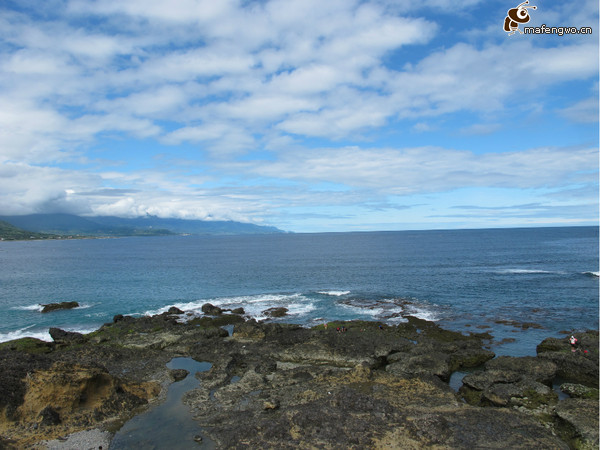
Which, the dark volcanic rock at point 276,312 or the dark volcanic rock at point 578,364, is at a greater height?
the dark volcanic rock at point 578,364

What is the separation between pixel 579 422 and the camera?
19.1 m

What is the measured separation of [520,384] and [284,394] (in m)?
15.9

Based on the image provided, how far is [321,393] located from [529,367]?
1594 cm

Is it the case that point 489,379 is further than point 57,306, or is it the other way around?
point 57,306

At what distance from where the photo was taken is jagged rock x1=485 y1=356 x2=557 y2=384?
2588 cm

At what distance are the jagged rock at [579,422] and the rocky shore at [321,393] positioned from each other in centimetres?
6

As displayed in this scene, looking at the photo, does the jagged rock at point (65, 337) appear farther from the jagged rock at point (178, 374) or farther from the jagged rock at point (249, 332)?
the jagged rock at point (249, 332)

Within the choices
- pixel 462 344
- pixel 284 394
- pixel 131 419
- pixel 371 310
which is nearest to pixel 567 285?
pixel 371 310

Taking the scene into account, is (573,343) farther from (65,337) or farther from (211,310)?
(65,337)

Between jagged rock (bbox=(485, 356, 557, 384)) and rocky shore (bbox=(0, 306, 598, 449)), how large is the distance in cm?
10

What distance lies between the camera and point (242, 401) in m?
23.7

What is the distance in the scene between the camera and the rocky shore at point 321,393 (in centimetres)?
1891

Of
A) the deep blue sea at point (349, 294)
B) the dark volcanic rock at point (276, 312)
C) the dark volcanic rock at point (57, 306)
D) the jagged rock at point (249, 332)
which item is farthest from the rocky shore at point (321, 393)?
the dark volcanic rock at point (57, 306)

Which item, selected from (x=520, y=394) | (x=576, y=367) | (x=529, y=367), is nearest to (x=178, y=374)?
(x=520, y=394)
